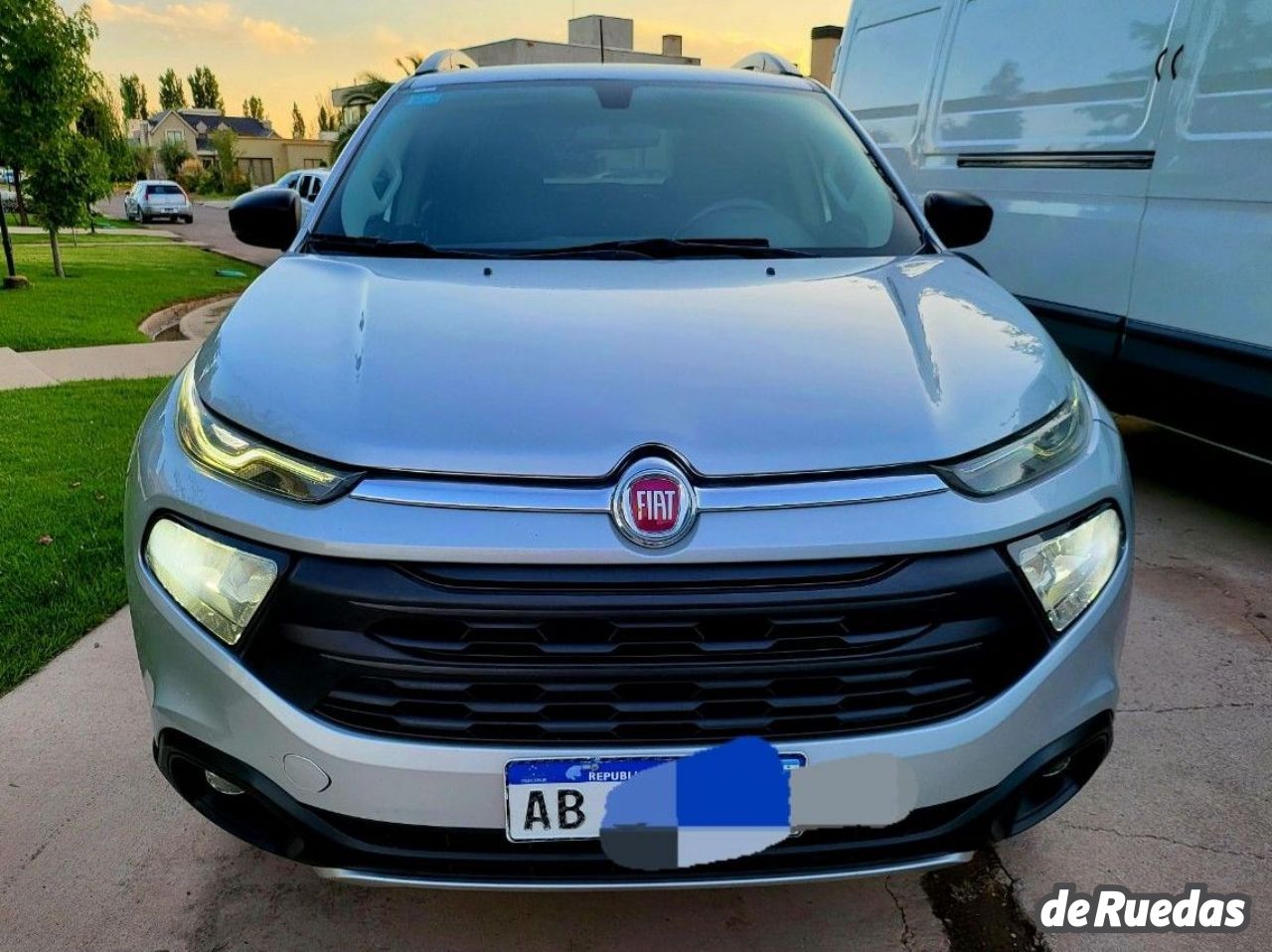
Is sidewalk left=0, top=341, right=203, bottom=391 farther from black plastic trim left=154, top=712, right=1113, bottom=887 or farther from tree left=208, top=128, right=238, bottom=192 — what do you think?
tree left=208, top=128, right=238, bottom=192

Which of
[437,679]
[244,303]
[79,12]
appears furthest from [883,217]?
[79,12]

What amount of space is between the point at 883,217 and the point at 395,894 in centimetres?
190

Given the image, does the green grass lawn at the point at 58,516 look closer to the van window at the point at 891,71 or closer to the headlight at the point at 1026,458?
the headlight at the point at 1026,458

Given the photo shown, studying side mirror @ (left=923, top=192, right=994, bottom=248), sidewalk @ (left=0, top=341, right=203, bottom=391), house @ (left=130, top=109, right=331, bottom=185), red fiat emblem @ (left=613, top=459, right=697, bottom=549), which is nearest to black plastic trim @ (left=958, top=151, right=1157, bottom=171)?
side mirror @ (left=923, top=192, right=994, bottom=248)

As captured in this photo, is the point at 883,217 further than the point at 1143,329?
No

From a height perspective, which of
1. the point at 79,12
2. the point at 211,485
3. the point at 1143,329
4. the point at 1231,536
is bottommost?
the point at 1231,536

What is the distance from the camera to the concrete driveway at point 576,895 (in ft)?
6.01

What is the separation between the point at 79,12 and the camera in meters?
11.7

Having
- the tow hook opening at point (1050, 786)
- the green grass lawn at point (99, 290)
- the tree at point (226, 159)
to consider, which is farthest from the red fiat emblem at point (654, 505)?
the tree at point (226, 159)

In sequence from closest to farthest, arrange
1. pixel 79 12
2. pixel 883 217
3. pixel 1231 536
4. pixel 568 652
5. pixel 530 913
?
pixel 568 652 → pixel 530 913 → pixel 883 217 → pixel 1231 536 → pixel 79 12

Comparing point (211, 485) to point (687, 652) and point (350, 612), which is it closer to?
point (350, 612)

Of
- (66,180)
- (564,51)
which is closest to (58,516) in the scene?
(66,180)

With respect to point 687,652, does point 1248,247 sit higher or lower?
higher

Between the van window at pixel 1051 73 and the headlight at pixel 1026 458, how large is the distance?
259 cm
